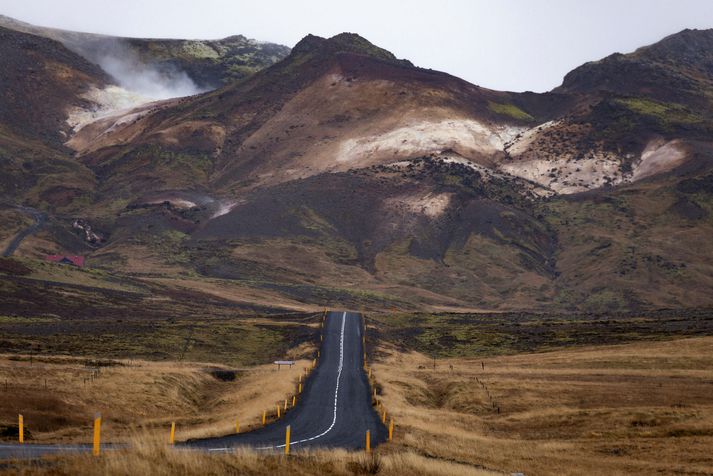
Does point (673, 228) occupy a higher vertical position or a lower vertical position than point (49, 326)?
higher

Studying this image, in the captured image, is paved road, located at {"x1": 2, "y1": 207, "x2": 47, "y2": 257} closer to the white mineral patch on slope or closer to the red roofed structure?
the red roofed structure

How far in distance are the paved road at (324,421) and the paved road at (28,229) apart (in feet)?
336

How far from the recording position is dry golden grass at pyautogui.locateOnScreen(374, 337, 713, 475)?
30.1m

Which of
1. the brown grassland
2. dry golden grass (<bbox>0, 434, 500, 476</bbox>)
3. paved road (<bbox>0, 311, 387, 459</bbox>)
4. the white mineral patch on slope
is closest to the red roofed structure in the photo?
the white mineral patch on slope

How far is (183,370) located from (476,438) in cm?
2351

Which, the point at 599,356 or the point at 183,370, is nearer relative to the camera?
the point at 183,370

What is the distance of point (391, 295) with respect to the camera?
150250mm

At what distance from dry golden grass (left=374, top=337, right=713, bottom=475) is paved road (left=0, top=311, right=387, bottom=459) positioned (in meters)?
1.69

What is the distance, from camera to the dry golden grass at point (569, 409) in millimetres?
30125

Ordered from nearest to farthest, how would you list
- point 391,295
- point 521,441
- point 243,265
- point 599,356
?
point 521,441 < point 599,356 < point 391,295 < point 243,265

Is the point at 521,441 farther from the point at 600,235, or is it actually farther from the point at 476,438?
the point at 600,235

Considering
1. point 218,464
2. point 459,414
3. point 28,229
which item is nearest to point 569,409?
point 459,414

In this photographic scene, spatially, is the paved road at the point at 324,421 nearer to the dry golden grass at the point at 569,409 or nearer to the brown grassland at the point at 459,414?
the brown grassland at the point at 459,414

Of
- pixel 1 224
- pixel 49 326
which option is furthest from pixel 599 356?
pixel 1 224
